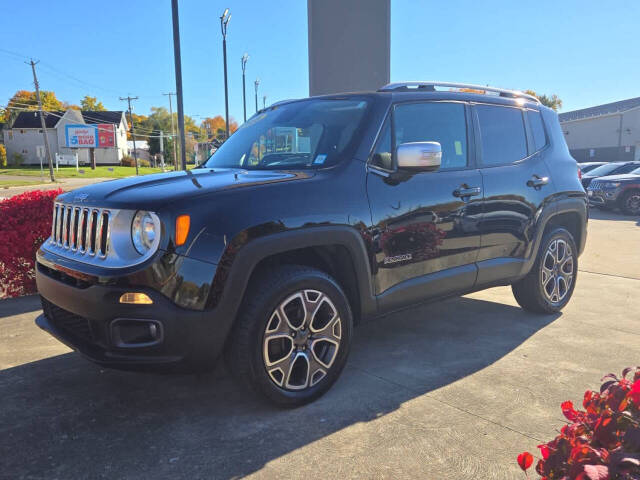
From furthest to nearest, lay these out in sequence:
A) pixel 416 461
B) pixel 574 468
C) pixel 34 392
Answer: pixel 34 392 < pixel 416 461 < pixel 574 468

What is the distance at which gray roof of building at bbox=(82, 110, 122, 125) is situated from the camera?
87.9m

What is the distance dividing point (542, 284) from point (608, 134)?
53.8 meters

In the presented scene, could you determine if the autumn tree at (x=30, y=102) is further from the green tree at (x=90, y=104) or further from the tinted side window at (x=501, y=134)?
the tinted side window at (x=501, y=134)

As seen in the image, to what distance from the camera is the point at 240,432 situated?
2857 millimetres

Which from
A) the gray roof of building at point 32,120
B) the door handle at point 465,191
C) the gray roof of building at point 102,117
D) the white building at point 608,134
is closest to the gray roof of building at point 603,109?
the white building at point 608,134

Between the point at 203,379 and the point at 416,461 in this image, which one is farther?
the point at 203,379

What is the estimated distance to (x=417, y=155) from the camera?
335cm

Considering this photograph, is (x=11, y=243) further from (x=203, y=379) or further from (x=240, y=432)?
(x=240, y=432)

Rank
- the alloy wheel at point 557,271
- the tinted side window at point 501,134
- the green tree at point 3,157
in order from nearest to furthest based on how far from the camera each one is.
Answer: the tinted side window at point 501,134
the alloy wheel at point 557,271
the green tree at point 3,157

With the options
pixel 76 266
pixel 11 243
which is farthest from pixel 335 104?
pixel 11 243

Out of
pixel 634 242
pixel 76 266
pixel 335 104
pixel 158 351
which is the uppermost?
pixel 335 104

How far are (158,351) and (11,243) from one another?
3962mm

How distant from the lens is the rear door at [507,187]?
4.19m

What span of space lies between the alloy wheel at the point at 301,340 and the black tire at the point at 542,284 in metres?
2.45
